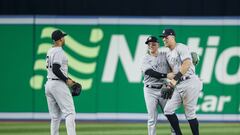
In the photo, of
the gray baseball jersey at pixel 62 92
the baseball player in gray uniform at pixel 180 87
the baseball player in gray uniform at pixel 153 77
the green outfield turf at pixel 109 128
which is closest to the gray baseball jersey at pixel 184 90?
the baseball player in gray uniform at pixel 180 87

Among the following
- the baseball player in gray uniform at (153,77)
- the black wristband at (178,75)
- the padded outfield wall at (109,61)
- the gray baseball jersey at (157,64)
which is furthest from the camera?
the padded outfield wall at (109,61)

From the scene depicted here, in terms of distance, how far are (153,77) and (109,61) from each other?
470 centimetres

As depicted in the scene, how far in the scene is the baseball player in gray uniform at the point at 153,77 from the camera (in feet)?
36.4

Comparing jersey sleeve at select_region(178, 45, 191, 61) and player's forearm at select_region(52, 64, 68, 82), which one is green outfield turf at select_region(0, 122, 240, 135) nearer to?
jersey sleeve at select_region(178, 45, 191, 61)

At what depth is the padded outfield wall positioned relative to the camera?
1566 cm

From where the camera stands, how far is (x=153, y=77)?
36.8 ft

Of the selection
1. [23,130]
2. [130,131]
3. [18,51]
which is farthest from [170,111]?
[18,51]

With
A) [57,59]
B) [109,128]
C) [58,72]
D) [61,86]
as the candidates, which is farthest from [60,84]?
[109,128]

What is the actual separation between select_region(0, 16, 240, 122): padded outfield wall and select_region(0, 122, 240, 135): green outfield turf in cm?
63

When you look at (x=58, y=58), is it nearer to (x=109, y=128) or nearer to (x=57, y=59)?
(x=57, y=59)

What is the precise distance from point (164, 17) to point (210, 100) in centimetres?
186

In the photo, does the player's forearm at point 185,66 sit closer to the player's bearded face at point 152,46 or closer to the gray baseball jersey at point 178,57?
the gray baseball jersey at point 178,57

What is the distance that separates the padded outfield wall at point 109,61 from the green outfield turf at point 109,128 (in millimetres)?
628

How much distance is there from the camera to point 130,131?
1342 centimetres
